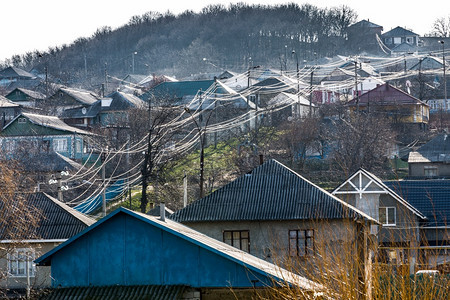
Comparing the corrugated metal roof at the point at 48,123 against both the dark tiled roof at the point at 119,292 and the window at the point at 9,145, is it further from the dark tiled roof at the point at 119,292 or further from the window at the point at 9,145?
the dark tiled roof at the point at 119,292

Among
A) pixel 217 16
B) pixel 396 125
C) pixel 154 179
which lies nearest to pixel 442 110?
pixel 396 125

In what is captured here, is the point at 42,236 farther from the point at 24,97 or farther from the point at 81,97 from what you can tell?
the point at 24,97

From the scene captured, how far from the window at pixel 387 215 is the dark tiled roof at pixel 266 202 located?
1089 cm

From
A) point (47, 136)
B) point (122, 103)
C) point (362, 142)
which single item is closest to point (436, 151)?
point (362, 142)

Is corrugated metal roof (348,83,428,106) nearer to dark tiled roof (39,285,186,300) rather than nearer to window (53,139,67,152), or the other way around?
window (53,139,67,152)

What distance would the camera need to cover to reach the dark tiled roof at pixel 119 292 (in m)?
19.6

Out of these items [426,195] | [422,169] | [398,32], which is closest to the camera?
[426,195]

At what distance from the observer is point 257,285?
19.0 meters

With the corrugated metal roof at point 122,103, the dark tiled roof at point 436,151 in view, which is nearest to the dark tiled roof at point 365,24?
the corrugated metal roof at point 122,103

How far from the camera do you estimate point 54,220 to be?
31734 millimetres

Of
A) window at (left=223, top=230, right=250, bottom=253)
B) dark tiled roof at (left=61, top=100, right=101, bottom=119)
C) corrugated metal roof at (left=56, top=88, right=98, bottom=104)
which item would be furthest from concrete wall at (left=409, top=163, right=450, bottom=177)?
corrugated metal roof at (left=56, top=88, right=98, bottom=104)

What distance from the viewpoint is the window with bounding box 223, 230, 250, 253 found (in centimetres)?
2972

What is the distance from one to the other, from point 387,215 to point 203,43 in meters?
113

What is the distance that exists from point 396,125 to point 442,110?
10032 millimetres
